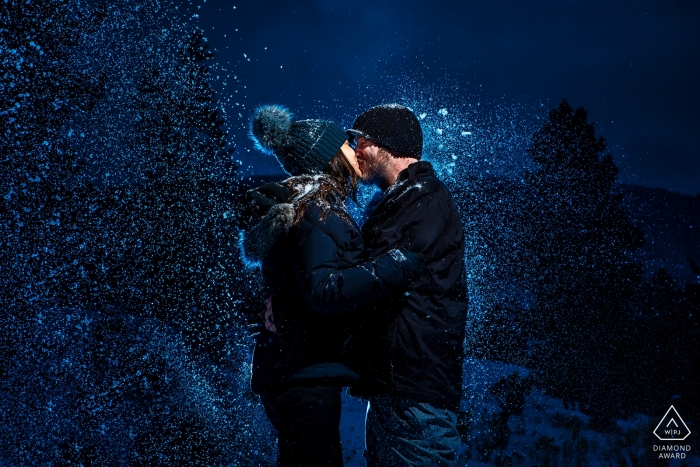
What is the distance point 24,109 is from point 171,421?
351 inches

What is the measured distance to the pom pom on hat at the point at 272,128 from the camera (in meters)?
2.26

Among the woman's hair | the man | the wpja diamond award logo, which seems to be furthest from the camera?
the wpja diamond award logo

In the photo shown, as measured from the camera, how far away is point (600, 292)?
13.2 m

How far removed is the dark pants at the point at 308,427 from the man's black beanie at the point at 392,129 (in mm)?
1374

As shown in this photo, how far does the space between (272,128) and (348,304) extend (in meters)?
1.05

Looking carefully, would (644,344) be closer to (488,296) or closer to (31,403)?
Result: (488,296)

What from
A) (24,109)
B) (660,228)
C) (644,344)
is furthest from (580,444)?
(660,228)

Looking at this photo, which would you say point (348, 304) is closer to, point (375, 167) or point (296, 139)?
point (296, 139)

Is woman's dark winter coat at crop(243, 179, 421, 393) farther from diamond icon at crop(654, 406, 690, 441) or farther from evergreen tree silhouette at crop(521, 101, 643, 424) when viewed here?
evergreen tree silhouette at crop(521, 101, 643, 424)

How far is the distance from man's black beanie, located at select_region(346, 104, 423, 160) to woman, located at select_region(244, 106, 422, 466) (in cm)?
57

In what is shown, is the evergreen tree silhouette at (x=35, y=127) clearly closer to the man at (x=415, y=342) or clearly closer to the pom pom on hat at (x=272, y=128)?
the pom pom on hat at (x=272, y=128)

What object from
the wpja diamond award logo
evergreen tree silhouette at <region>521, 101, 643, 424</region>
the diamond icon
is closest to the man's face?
the wpja diamond award logo

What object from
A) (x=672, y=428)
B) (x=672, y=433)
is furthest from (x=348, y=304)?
(x=672, y=428)

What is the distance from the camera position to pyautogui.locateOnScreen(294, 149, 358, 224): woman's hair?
1904 mm
